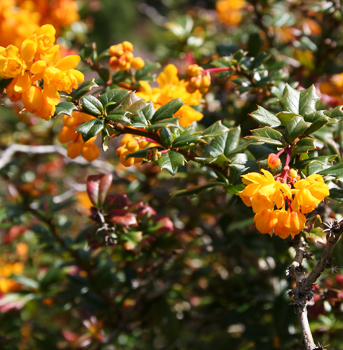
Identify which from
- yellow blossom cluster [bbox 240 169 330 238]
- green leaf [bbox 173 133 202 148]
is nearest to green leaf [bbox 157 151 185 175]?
green leaf [bbox 173 133 202 148]

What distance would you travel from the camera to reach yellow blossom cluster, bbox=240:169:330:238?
0.58 m

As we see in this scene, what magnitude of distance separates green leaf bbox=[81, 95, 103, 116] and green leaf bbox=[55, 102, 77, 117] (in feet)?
0.06

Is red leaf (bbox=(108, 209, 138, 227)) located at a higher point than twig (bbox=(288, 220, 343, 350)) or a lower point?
lower

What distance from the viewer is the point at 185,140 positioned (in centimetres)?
68

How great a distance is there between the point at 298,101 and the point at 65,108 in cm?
44

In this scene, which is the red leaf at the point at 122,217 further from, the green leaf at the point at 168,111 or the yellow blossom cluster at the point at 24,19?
the yellow blossom cluster at the point at 24,19

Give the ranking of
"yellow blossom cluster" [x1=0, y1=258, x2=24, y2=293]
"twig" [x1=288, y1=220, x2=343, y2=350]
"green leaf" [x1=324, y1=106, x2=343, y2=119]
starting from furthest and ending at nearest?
"yellow blossom cluster" [x1=0, y1=258, x2=24, y2=293], "green leaf" [x1=324, y1=106, x2=343, y2=119], "twig" [x1=288, y1=220, x2=343, y2=350]

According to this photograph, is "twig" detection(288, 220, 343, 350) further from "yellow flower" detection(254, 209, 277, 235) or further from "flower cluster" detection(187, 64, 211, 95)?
"flower cluster" detection(187, 64, 211, 95)

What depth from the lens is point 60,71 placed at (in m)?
0.64

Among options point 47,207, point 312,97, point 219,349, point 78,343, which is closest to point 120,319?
point 78,343

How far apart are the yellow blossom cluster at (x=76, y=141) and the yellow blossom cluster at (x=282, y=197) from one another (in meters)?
0.36

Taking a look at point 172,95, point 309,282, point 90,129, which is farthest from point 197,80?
point 309,282

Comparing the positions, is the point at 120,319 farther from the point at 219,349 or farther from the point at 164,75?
the point at 164,75

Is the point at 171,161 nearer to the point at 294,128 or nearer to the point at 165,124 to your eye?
the point at 165,124
